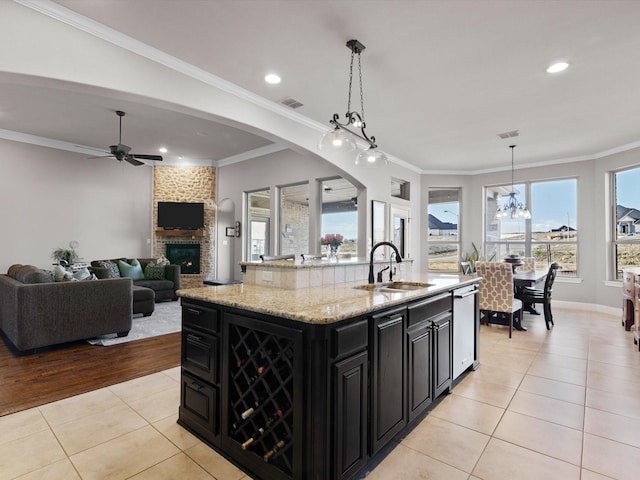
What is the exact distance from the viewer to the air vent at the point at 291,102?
397 centimetres

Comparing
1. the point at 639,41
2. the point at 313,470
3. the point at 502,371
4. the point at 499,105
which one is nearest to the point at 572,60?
the point at 639,41

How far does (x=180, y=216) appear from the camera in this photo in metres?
7.75

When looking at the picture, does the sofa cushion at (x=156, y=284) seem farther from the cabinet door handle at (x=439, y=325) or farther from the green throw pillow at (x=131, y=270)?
the cabinet door handle at (x=439, y=325)

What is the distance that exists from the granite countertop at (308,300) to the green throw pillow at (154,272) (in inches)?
200

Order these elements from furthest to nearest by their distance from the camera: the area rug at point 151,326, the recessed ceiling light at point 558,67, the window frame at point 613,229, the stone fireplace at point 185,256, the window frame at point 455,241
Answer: the stone fireplace at point 185,256 < the window frame at point 455,241 < the window frame at point 613,229 < the area rug at point 151,326 < the recessed ceiling light at point 558,67

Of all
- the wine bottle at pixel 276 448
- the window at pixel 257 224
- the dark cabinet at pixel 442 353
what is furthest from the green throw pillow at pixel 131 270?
the dark cabinet at pixel 442 353

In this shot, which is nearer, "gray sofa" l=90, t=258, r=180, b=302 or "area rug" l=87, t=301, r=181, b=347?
"area rug" l=87, t=301, r=181, b=347

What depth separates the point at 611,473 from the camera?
5.88 feet

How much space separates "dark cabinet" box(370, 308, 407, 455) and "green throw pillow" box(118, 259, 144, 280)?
6112 mm

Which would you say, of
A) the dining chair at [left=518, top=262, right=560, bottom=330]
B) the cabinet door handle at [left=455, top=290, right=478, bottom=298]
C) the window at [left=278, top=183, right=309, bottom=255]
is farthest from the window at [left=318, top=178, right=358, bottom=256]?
the cabinet door handle at [left=455, top=290, right=478, bottom=298]

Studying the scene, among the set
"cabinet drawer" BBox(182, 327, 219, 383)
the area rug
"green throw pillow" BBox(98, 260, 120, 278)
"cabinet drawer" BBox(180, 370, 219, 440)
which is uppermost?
"green throw pillow" BBox(98, 260, 120, 278)

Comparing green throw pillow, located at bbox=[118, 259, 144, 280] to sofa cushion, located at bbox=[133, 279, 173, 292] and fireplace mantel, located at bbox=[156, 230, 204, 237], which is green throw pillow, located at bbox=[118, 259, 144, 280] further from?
fireplace mantel, located at bbox=[156, 230, 204, 237]

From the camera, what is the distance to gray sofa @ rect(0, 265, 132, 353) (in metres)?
3.57

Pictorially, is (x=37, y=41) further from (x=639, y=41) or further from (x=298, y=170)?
(x=639, y=41)
